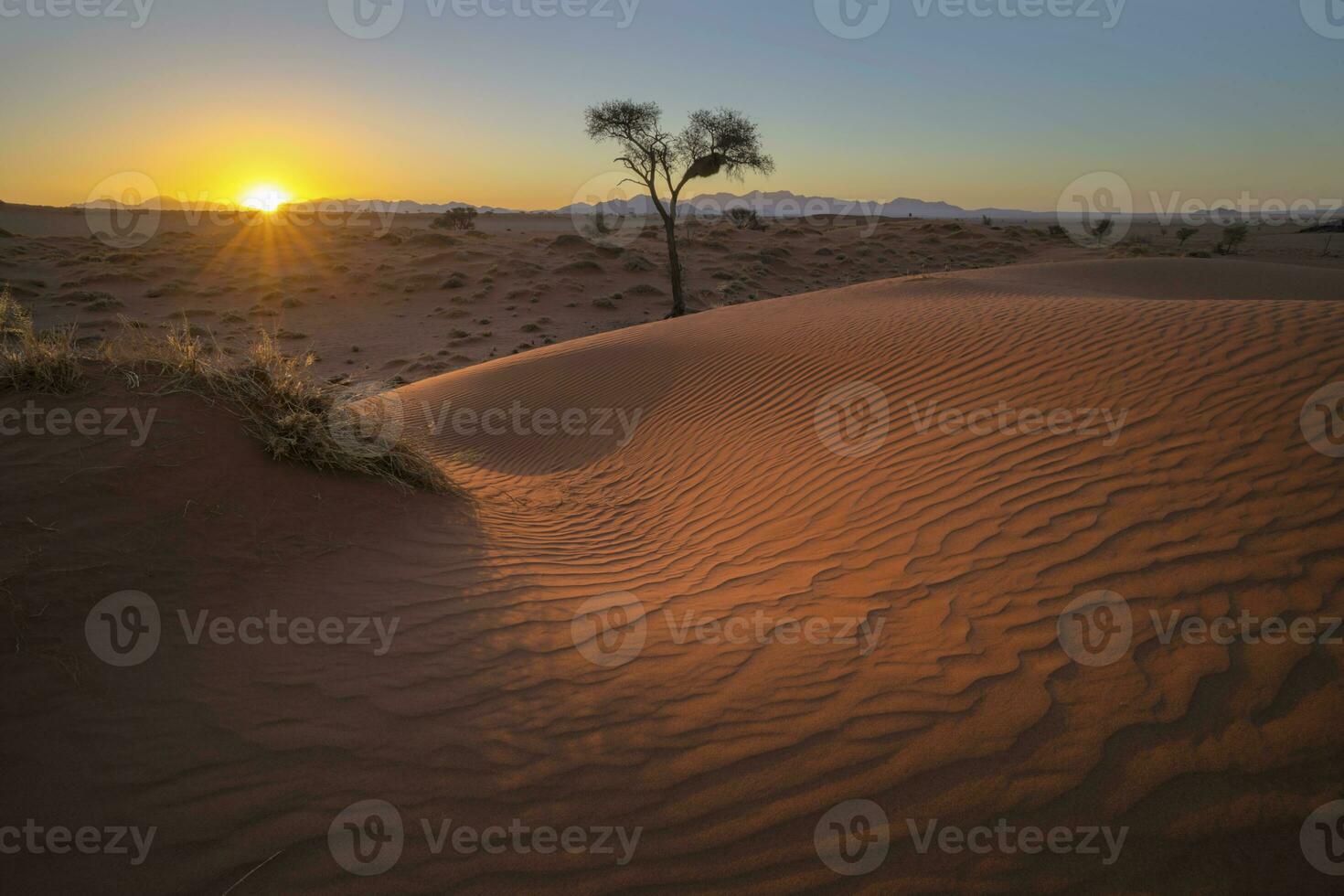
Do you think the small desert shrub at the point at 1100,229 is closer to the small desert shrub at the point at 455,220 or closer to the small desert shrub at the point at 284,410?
the small desert shrub at the point at 455,220

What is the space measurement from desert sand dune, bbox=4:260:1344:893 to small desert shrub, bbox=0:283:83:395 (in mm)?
767

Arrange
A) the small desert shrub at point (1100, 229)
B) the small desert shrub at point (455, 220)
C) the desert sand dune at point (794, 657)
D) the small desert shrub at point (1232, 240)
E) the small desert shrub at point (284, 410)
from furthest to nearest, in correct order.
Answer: the small desert shrub at point (455, 220) → the small desert shrub at point (1100, 229) → the small desert shrub at point (1232, 240) → the small desert shrub at point (284, 410) → the desert sand dune at point (794, 657)

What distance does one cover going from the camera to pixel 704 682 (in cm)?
310

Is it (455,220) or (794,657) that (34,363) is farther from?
(455,220)

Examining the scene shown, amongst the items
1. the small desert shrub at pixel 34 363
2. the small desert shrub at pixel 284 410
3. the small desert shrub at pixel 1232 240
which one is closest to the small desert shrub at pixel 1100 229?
the small desert shrub at pixel 1232 240

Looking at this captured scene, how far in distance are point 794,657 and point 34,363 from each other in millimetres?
5224

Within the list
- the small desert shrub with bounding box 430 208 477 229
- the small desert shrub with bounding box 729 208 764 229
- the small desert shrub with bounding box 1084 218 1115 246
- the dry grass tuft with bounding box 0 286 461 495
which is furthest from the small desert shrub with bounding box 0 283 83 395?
the small desert shrub with bounding box 1084 218 1115 246

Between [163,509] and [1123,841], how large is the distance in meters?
4.94

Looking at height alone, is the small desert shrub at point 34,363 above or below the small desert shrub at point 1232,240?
below

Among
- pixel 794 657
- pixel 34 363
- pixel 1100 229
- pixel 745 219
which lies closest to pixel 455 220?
pixel 745 219

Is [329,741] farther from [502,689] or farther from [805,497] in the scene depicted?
[805,497]

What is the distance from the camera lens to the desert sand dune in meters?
2.15

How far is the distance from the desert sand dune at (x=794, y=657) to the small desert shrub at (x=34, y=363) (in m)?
0.77

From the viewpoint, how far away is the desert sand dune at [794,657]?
2.15m
